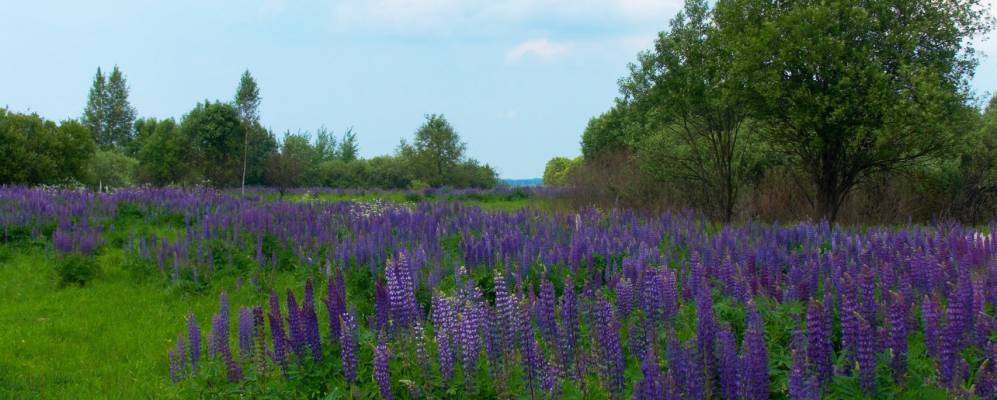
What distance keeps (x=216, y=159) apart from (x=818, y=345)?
46894 mm

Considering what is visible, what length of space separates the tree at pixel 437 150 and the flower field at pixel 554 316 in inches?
1629

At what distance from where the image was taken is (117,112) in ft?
270

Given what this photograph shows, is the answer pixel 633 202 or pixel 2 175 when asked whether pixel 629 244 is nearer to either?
pixel 633 202

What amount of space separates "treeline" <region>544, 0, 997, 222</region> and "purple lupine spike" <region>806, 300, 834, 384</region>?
12460 millimetres

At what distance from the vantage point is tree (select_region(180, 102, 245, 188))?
45.3 m

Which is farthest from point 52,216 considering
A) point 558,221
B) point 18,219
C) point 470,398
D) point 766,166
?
point 766,166

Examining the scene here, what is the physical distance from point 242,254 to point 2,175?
21875mm

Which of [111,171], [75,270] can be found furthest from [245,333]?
[111,171]

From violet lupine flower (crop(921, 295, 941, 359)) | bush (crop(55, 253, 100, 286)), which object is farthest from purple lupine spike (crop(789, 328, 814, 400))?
bush (crop(55, 253, 100, 286))

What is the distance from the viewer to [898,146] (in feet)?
54.5

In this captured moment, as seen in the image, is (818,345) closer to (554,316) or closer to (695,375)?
(695,375)

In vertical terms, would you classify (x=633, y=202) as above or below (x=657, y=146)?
below

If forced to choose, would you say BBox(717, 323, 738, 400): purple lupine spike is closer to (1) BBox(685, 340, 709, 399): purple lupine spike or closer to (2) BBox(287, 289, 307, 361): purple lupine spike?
(1) BBox(685, 340, 709, 399): purple lupine spike

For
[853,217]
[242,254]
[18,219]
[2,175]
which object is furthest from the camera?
[2,175]
